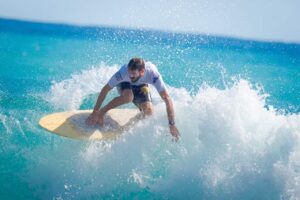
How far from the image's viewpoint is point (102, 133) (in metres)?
5.99

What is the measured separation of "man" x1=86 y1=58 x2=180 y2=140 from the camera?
A: 588 centimetres

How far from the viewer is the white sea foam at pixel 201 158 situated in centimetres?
537

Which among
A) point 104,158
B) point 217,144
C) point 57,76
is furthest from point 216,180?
point 57,76

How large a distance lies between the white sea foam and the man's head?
2.18 feet

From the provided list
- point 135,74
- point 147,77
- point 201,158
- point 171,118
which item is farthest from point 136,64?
point 201,158

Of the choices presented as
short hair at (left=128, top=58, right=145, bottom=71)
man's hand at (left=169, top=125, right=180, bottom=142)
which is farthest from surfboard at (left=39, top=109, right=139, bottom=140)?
short hair at (left=128, top=58, right=145, bottom=71)

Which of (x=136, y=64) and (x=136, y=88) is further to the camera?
(x=136, y=88)

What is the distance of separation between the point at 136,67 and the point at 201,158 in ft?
4.90

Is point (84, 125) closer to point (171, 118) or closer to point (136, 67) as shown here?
point (136, 67)

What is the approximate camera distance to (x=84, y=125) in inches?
242

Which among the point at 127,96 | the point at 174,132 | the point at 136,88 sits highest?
the point at 136,88

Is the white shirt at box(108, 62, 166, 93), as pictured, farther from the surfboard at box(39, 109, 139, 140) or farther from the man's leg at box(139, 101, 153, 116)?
the surfboard at box(39, 109, 139, 140)

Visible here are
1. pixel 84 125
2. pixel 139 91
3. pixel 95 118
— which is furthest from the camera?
pixel 139 91

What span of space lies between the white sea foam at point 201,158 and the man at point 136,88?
0.83 feet
